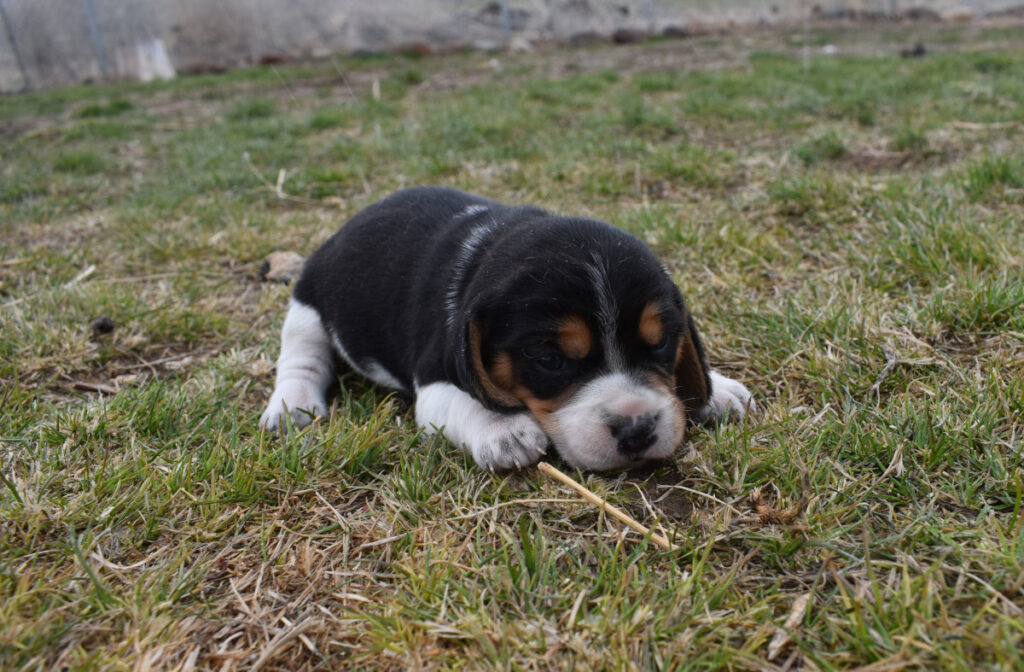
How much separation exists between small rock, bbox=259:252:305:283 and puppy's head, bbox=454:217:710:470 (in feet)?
8.51

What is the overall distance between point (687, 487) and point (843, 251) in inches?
99.7

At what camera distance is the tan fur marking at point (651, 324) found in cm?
261

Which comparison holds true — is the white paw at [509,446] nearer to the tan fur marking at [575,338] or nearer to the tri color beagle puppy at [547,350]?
the tri color beagle puppy at [547,350]

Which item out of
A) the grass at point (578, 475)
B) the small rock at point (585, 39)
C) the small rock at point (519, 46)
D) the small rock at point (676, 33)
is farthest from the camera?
the small rock at point (585, 39)

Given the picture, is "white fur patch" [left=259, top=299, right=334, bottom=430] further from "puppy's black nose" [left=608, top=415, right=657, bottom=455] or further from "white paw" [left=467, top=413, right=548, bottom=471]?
"puppy's black nose" [left=608, top=415, right=657, bottom=455]

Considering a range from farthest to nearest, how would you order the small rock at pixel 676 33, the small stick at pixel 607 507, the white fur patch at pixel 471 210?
1. the small rock at pixel 676 33
2. the white fur patch at pixel 471 210
3. the small stick at pixel 607 507

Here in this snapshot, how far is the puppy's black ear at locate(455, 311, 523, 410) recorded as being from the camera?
266 cm

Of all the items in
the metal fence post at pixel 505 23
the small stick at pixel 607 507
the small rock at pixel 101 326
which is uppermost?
the metal fence post at pixel 505 23

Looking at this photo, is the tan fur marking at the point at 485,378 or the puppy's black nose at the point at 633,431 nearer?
the puppy's black nose at the point at 633,431

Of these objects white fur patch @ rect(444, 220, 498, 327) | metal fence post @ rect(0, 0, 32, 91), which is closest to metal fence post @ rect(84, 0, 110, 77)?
metal fence post @ rect(0, 0, 32, 91)

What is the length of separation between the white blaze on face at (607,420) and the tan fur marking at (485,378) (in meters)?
0.24

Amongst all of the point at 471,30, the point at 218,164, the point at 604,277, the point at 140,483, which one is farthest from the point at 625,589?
the point at 471,30

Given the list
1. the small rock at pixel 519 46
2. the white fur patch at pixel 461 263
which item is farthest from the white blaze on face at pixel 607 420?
the small rock at pixel 519 46

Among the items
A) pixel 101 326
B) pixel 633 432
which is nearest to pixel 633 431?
pixel 633 432
